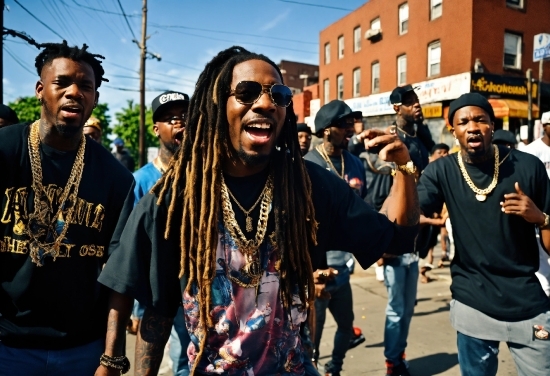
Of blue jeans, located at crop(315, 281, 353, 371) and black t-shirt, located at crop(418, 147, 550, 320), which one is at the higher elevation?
black t-shirt, located at crop(418, 147, 550, 320)

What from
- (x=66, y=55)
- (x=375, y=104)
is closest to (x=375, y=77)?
(x=375, y=104)

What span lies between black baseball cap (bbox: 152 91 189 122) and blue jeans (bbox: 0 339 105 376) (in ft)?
6.70

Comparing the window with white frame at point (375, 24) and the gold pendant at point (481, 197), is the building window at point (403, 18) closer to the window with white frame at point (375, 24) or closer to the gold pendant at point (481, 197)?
the window with white frame at point (375, 24)

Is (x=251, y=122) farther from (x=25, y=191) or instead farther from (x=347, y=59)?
(x=347, y=59)

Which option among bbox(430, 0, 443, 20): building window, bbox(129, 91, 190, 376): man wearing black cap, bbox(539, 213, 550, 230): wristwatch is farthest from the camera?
bbox(430, 0, 443, 20): building window

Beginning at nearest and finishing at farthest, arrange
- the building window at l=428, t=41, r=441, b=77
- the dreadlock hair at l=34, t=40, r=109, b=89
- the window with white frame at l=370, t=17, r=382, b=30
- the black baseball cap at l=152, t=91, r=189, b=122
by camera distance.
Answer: the dreadlock hair at l=34, t=40, r=109, b=89 < the black baseball cap at l=152, t=91, r=189, b=122 < the building window at l=428, t=41, r=441, b=77 < the window with white frame at l=370, t=17, r=382, b=30

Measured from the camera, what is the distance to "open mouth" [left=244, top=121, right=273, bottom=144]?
1.87 meters

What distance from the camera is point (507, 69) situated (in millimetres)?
20266

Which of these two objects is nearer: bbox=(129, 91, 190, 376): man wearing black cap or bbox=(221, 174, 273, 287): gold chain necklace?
bbox=(221, 174, 273, 287): gold chain necklace

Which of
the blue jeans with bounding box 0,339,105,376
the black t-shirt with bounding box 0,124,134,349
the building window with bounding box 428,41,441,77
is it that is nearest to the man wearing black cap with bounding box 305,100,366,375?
the black t-shirt with bounding box 0,124,134,349

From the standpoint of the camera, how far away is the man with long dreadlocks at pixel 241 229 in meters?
1.82

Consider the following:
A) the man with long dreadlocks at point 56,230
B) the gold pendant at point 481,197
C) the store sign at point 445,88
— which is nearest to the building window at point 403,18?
the store sign at point 445,88

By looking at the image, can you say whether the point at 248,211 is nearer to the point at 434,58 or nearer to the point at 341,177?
the point at 341,177

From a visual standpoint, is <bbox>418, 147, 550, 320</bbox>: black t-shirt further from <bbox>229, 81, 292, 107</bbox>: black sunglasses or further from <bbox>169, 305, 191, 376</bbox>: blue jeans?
<bbox>169, 305, 191, 376</bbox>: blue jeans
